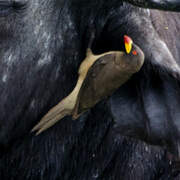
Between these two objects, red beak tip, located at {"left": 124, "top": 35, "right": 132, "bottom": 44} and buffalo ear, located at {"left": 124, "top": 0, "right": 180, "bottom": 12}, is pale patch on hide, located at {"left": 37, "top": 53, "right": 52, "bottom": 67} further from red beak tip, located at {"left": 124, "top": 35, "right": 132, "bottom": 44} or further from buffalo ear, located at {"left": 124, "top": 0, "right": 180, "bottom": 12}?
buffalo ear, located at {"left": 124, "top": 0, "right": 180, "bottom": 12}

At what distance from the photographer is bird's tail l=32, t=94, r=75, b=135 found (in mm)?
1698

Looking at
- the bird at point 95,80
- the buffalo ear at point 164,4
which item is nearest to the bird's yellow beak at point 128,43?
the bird at point 95,80

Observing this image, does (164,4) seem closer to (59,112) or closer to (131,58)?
(131,58)

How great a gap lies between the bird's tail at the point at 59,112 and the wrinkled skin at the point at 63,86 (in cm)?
3

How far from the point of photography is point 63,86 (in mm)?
1719

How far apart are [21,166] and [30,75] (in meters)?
0.42

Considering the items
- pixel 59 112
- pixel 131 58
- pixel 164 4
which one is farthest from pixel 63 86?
pixel 164 4

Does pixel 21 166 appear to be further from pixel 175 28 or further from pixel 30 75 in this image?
pixel 175 28

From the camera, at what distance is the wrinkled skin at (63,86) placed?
63.1 inches

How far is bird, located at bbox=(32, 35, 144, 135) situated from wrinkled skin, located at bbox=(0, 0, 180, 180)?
0.03 m

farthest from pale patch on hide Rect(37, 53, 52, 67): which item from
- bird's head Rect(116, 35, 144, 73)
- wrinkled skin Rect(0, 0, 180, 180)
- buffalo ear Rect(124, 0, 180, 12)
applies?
buffalo ear Rect(124, 0, 180, 12)

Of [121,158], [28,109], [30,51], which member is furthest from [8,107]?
[121,158]

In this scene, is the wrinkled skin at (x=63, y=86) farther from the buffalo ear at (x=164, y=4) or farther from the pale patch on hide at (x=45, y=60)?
the buffalo ear at (x=164, y=4)

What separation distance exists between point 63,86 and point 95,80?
13 centimetres
